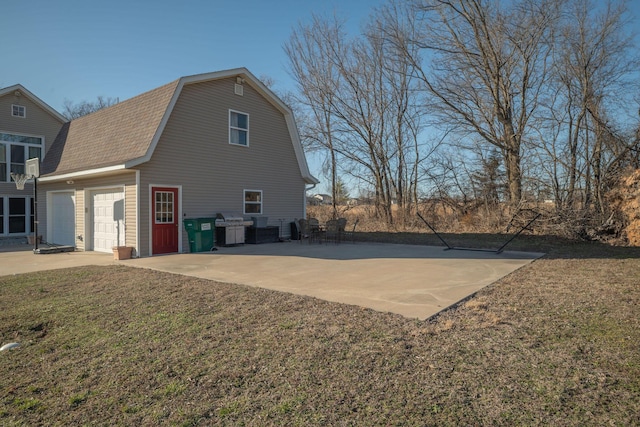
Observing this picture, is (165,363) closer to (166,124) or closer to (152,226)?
(152,226)

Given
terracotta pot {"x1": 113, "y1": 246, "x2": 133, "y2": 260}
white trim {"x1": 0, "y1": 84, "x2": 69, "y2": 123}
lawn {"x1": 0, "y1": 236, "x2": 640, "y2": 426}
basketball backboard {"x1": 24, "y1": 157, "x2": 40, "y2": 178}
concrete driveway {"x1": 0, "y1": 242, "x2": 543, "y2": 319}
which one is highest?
white trim {"x1": 0, "y1": 84, "x2": 69, "y2": 123}

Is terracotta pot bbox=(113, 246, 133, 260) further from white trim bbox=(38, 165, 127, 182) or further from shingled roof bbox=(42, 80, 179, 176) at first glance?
shingled roof bbox=(42, 80, 179, 176)

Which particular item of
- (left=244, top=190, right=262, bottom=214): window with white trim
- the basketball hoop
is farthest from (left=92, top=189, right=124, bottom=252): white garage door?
(left=244, top=190, right=262, bottom=214): window with white trim

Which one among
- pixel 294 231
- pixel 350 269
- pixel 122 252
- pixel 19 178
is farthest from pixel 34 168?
pixel 350 269

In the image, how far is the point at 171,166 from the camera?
1098 centimetres

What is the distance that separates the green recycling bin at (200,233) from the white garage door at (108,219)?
5.95ft

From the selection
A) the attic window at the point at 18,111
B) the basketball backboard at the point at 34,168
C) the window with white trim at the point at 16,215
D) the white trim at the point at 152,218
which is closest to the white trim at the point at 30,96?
the attic window at the point at 18,111

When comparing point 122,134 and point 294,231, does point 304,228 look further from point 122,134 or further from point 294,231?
point 122,134

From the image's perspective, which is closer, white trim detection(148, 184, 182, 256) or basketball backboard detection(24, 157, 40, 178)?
white trim detection(148, 184, 182, 256)

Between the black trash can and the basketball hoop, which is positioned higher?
the basketball hoop

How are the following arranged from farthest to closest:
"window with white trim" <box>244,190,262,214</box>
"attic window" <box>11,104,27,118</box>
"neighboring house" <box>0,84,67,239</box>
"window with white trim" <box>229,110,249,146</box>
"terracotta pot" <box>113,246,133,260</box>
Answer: "attic window" <box>11,104,27,118</box>, "neighboring house" <box>0,84,67,239</box>, "window with white trim" <box>244,190,262,214</box>, "window with white trim" <box>229,110,249,146</box>, "terracotta pot" <box>113,246,133,260</box>

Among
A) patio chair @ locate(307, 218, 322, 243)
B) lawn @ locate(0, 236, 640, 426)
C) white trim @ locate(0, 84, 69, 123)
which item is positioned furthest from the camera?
white trim @ locate(0, 84, 69, 123)

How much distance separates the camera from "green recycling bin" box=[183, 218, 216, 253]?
11102 millimetres

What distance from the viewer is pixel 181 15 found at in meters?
10.5
